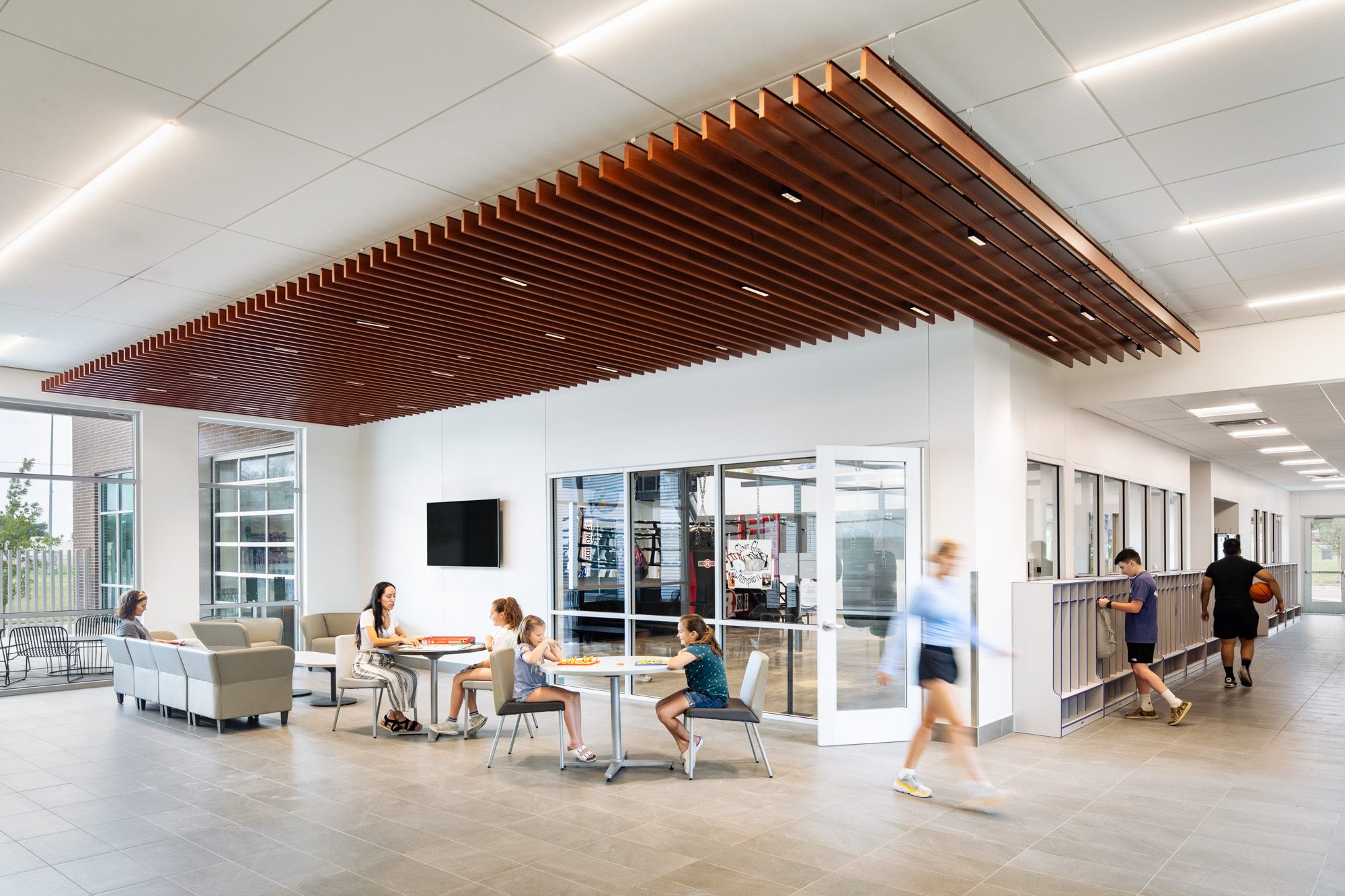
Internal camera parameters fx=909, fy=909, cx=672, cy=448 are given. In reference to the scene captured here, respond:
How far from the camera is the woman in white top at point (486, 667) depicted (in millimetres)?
7574

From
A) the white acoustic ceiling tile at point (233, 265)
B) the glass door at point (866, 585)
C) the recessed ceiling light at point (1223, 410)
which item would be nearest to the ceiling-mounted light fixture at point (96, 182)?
the white acoustic ceiling tile at point (233, 265)

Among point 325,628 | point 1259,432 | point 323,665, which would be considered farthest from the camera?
point 325,628

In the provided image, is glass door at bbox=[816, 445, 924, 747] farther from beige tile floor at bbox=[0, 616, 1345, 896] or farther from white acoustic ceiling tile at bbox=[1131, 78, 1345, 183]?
white acoustic ceiling tile at bbox=[1131, 78, 1345, 183]

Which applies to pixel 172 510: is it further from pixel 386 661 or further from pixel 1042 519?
pixel 1042 519

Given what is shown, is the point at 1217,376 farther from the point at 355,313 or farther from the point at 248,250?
the point at 248,250

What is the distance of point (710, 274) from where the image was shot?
19.2ft

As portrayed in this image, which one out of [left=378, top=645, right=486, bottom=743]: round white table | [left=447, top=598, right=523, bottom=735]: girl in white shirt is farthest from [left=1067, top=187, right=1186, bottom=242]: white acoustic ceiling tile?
[left=378, top=645, right=486, bottom=743]: round white table

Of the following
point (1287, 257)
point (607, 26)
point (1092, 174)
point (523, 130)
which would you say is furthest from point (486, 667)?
point (1287, 257)

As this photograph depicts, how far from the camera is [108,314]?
7.95m

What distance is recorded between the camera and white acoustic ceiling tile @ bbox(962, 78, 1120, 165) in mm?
4145

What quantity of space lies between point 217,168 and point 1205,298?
23.8 ft

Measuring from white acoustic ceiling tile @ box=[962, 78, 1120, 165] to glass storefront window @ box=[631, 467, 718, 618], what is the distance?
4761 millimetres

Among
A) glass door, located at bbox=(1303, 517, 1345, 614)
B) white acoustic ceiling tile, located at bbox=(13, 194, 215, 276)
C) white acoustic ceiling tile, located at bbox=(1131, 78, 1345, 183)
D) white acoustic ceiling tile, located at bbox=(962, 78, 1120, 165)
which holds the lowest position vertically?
glass door, located at bbox=(1303, 517, 1345, 614)

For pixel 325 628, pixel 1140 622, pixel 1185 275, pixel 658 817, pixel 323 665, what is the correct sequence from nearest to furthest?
pixel 658 817 < pixel 1185 275 < pixel 1140 622 < pixel 323 665 < pixel 325 628
